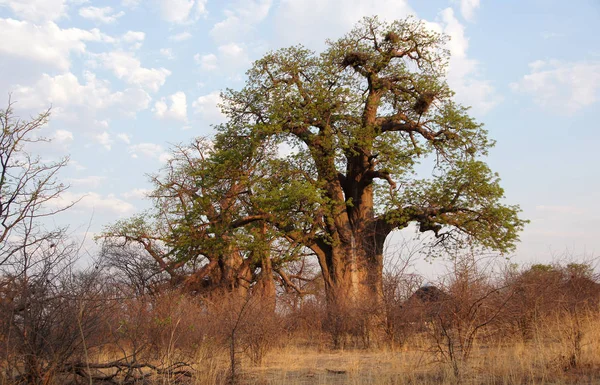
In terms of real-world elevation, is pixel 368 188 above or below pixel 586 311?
above

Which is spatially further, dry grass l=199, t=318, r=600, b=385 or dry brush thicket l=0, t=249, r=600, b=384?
dry grass l=199, t=318, r=600, b=385

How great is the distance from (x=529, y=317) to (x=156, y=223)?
569 inches

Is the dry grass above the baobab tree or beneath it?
beneath

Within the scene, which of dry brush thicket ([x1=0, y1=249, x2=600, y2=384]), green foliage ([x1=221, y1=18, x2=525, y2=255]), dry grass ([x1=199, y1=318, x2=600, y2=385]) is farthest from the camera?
green foliage ([x1=221, y1=18, x2=525, y2=255])

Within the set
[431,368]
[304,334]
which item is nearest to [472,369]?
[431,368]

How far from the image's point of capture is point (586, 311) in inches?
364

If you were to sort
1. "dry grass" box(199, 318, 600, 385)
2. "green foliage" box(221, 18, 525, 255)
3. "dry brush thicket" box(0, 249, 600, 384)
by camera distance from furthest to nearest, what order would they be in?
"green foliage" box(221, 18, 525, 255), "dry grass" box(199, 318, 600, 385), "dry brush thicket" box(0, 249, 600, 384)

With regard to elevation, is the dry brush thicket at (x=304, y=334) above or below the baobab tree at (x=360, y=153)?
below

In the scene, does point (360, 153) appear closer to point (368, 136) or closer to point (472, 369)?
point (368, 136)

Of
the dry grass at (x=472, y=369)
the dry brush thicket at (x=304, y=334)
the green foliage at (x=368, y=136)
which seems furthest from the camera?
the green foliage at (x=368, y=136)

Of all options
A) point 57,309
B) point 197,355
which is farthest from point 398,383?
point 57,309

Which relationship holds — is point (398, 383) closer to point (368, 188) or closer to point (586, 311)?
point (586, 311)

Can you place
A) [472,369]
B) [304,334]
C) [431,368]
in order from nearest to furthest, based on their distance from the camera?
[472,369] → [431,368] → [304,334]

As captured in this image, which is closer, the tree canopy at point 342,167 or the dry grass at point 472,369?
the dry grass at point 472,369
